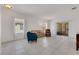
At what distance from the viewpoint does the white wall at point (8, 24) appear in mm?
6830

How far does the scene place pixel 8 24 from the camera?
288 inches

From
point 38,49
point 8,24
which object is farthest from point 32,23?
point 38,49

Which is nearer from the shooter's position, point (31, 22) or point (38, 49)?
point (38, 49)

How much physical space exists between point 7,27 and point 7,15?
2.33 ft

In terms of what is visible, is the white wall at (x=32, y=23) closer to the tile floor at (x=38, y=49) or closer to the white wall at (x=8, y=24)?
the white wall at (x=8, y=24)

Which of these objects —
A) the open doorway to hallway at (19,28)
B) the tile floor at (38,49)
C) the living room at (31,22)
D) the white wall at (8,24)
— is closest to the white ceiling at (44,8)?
the living room at (31,22)

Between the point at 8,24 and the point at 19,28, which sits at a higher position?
the point at 8,24

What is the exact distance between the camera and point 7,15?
283 inches

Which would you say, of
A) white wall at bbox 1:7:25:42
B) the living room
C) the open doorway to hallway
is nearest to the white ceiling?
the living room

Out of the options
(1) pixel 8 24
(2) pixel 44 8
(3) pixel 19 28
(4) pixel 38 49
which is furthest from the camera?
(3) pixel 19 28

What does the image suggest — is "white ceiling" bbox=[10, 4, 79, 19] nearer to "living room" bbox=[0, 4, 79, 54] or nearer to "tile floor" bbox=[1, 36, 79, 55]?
"living room" bbox=[0, 4, 79, 54]

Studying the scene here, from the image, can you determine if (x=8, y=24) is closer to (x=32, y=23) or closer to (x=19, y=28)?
(x=19, y=28)

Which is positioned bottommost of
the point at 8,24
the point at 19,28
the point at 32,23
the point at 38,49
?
the point at 38,49

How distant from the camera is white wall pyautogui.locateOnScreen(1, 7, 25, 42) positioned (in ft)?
22.4
